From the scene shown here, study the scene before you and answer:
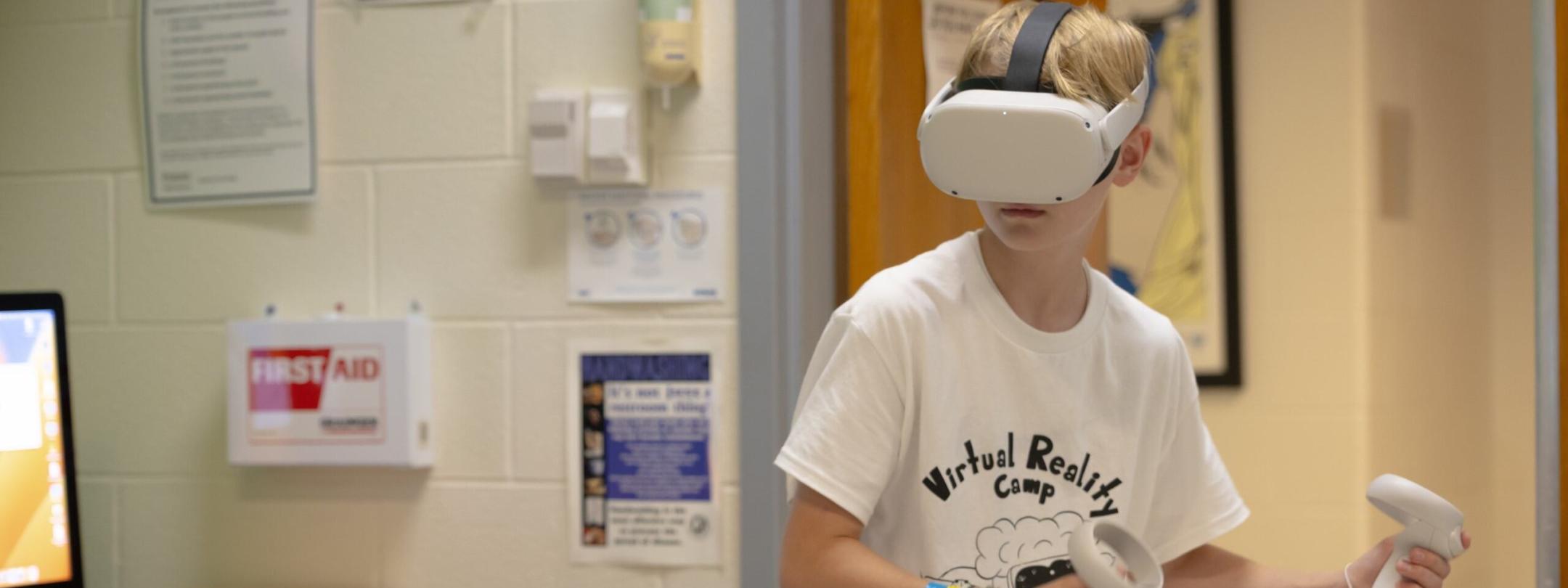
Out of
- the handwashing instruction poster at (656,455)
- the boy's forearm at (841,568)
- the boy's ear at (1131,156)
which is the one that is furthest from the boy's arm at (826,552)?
the handwashing instruction poster at (656,455)

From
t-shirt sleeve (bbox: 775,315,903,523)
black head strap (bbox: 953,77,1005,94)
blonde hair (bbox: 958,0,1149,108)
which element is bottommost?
t-shirt sleeve (bbox: 775,315,903,523)

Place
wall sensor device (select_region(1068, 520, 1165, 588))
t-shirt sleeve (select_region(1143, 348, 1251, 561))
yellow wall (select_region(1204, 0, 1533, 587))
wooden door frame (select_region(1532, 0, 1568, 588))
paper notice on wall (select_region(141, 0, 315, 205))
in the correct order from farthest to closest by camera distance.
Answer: yellow wall (select_region(1204, 0, 1533, 587)) → paper notice on wall (select_region(141, 0, 315, 205)) → wooden door frame (select_region(1532, 0, 1568, 588)) → t-shirt sleeve (select_region(1143, 348, 1251, 561)) → wall sensor device (select_region(1068, 520, 1165, 588))

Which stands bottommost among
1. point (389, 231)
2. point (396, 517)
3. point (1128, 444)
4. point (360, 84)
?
point (396, 517)

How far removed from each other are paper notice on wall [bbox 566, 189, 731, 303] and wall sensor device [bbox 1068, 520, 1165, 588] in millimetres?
808

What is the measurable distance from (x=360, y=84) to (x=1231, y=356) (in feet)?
6.64

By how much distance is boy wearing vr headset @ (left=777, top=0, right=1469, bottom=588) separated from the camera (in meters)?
1.06

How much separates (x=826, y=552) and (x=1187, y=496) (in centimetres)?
40

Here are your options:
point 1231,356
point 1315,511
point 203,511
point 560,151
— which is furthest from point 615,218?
point 1315,511

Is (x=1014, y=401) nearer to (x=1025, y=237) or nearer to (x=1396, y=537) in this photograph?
(x=1025, y=237)

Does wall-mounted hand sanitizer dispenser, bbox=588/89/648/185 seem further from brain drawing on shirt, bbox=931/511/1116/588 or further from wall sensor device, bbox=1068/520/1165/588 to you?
wall sensor device, bbox=1068/520/1165/588

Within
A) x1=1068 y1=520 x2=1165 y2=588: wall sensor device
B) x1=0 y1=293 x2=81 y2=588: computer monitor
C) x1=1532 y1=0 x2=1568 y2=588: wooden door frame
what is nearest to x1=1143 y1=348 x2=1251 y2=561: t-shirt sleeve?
x1=1068 y1=520 x2=1165 y2=588: wall sensor device

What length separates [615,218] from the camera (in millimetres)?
1762

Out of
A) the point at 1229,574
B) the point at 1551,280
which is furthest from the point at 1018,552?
the point at 1551,280

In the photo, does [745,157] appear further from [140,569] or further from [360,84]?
[140,569]
